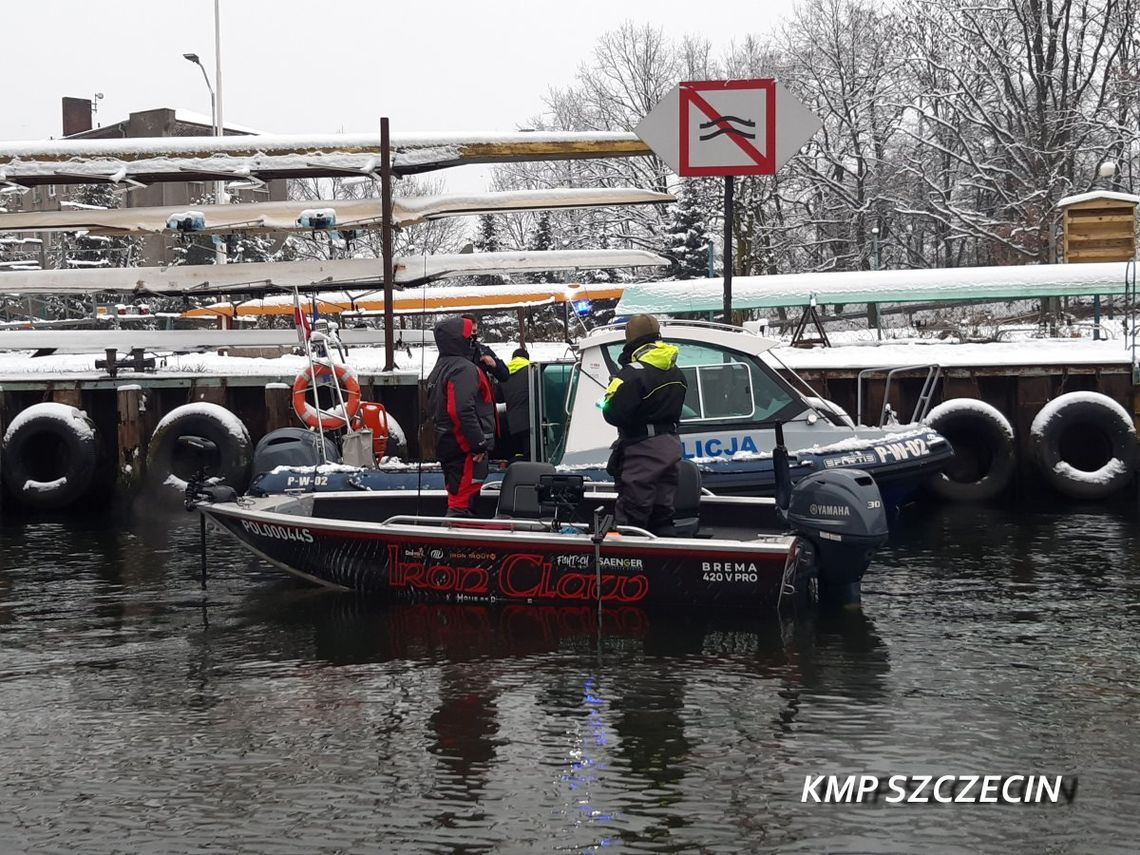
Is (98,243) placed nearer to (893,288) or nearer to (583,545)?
(893,288)

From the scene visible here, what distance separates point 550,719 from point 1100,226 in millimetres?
18705

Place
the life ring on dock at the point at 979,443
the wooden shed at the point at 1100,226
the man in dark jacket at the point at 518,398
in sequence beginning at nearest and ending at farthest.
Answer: the man in dark jacket at the point at 518,398, the life ring on dock at the point at 979,443, the wooden shed at the point at 1100,226

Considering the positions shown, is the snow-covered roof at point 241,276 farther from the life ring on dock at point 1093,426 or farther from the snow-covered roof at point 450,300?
the life ring on dock at point 1093,426

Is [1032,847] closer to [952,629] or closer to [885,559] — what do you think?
[952,629]

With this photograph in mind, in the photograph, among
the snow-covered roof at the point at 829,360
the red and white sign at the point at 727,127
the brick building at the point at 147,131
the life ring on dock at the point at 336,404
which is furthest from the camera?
the brick building at the point at 147,131

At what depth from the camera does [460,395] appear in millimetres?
9586

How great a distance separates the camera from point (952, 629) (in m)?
8.83

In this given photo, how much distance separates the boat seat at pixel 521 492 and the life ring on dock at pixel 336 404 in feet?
14.1

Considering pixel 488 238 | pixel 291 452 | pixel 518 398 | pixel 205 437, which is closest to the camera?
pixel 291 452

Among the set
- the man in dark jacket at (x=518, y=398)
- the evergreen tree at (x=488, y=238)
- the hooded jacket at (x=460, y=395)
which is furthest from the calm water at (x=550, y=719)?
the evergreen tree at (x=488, y=238)

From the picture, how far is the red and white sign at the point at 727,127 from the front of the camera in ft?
34.7

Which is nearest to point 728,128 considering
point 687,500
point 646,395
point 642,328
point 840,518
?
point 642,328

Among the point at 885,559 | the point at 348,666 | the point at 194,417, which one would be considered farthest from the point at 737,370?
the point at 194,417

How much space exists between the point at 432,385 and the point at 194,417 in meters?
6.95
